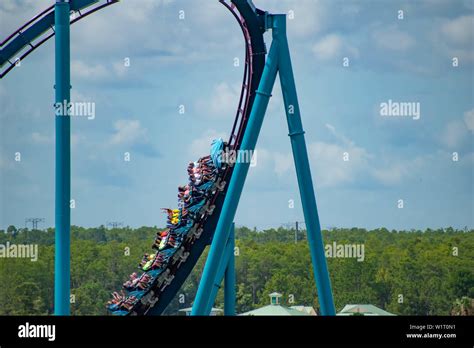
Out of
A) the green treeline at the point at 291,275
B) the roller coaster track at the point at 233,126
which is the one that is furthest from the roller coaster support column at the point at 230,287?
the green treeline at the point at 291,275

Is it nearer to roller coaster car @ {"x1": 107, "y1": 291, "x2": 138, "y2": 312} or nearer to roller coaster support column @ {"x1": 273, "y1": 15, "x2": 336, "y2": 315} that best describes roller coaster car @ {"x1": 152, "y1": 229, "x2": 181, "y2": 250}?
roller coaster car @ {"x1": 107, "y1": 291, "x2": 138, "y2": 312}

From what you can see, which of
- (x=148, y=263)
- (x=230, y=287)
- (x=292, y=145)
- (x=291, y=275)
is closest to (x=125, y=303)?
(x=148, y=263)

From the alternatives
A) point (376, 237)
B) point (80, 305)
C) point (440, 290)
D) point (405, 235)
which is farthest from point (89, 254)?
point (405, 235)

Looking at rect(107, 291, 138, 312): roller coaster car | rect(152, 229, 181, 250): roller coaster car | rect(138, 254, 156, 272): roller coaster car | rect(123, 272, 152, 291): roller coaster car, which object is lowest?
rect(107, 291, 138, 312): roller coaster car

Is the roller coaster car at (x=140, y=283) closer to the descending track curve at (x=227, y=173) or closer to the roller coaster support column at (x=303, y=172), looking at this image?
the descending track curve at (x=227, y=173)

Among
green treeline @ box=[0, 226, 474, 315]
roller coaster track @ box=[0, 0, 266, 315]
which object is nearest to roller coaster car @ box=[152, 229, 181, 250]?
roller coaster track @ box=[0, 0, 266, 315]

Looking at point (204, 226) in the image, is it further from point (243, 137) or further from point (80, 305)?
point (80, 305)

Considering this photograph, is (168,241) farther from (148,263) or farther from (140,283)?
(140,283)
